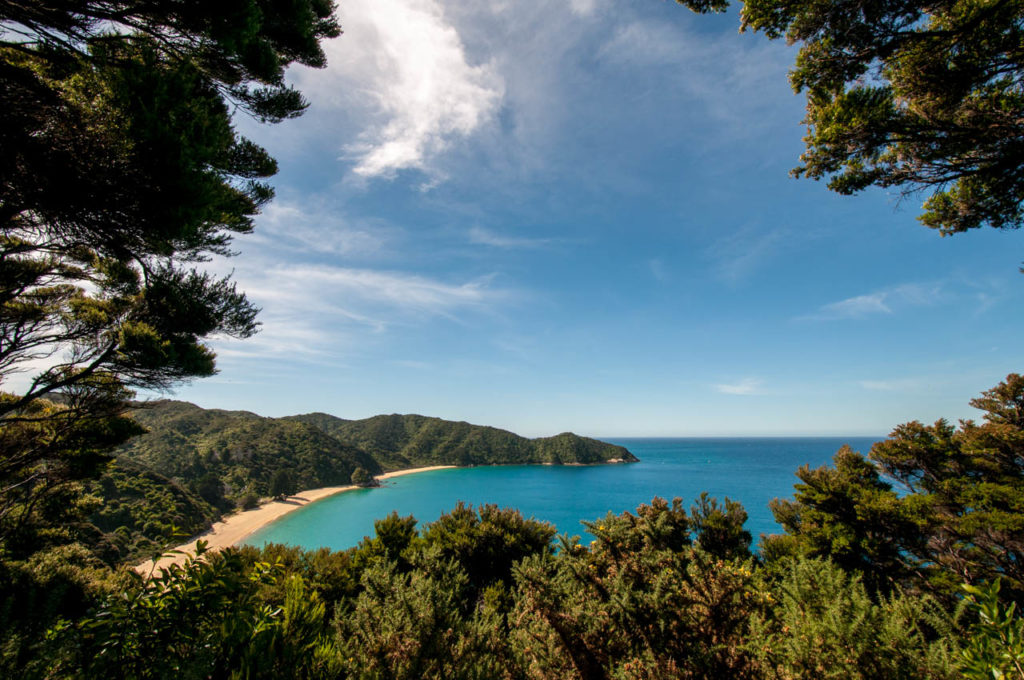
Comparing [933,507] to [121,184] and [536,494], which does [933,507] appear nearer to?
[121,184]

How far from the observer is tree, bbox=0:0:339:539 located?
179 inches

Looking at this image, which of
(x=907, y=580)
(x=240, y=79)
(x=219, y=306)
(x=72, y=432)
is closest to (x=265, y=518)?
(x=72, y=432)

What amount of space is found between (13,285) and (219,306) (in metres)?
3.73

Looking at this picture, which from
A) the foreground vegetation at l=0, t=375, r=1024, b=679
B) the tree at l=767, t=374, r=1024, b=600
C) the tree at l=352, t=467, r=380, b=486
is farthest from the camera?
the tree at l=352, t=467, r=380, b=486

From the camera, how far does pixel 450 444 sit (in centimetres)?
11200

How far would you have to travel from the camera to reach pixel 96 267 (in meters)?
9.74

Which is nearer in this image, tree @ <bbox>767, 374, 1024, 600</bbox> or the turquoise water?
tree @ <bbox>767, 374, 1024, 600</bbox>

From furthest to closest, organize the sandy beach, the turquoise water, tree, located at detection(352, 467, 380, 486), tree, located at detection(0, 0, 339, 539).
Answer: tree, located at detection(352, 467, 380, 486) < the turquoise water < the sandy beach < tree, located at detection(0, 0, 339, 539)

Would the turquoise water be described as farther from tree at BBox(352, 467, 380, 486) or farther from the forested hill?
the forested hill

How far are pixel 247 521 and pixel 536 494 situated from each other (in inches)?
1760

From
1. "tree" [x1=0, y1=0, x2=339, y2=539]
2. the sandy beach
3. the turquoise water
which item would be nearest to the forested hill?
the turquoise water

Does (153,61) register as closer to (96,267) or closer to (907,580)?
(96,267)

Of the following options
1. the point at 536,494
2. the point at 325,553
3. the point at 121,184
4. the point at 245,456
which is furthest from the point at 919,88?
the point at 245,456

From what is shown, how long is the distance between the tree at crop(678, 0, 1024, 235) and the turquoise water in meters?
32.4
